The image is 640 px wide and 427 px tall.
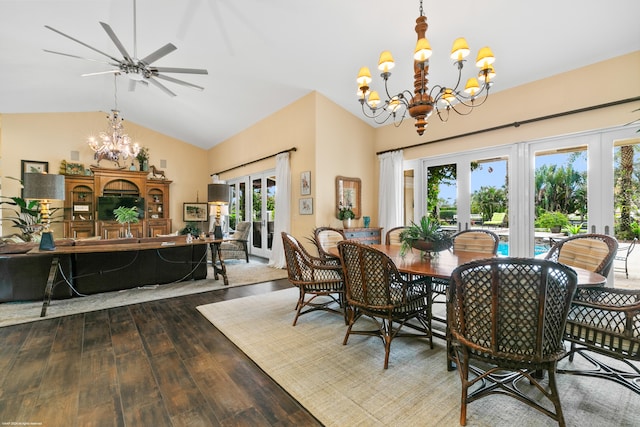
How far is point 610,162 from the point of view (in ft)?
11.7

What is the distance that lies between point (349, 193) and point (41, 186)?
14.8ft

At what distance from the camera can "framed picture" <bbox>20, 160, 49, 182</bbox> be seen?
6.73 metres

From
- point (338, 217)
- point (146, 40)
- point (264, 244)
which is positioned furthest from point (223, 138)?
point (338, 217)

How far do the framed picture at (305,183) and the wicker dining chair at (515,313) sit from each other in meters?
3.98

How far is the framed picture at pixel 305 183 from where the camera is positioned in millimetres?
5355

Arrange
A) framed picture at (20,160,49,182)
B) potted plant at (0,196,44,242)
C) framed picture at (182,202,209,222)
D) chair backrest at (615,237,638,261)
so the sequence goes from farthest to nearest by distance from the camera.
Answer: framed picture at (182,202,209,222)
framed picture at (20,160,49,182)
potted plant at (0,196,44,242)
chair backrest at (615,237,638,261)

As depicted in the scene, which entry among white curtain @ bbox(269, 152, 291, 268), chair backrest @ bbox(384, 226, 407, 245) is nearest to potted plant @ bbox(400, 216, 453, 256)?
chair backrest @ bbox(384, 226, 407, 245)

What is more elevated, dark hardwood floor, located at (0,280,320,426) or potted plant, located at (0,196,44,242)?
potted plant, located at (0,196,44,242)

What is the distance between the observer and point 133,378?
199cm

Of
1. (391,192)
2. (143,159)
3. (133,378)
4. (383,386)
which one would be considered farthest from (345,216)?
(143,159)

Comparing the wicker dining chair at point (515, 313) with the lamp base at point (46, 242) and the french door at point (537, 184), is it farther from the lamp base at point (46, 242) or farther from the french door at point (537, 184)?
the lamp base at point (46, 242)

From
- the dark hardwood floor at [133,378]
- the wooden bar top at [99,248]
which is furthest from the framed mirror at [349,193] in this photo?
the dark hardwood floor at [133,378]

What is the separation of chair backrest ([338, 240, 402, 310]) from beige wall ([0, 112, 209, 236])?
7.94 meters

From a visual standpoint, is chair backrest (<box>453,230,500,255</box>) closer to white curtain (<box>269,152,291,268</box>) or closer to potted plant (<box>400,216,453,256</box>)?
potted plant (<box>400,216,453,256</box>)
